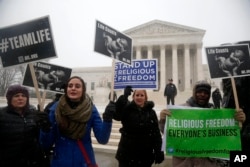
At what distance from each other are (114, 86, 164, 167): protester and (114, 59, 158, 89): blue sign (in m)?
1.18

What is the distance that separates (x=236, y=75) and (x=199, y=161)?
1192mm

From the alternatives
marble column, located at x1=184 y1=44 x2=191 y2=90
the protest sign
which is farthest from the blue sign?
marble column, located at x1=184 y1=44 x2=191 y2=90

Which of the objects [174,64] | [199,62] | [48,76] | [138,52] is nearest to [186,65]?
[174,64]

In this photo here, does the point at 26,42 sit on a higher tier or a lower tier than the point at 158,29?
lower

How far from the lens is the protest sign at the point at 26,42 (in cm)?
362

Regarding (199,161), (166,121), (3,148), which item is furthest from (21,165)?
(199,161)

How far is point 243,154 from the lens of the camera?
327cm

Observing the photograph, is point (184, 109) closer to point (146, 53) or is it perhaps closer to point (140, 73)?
point (140, 73)

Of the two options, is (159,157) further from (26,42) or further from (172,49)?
(172,49)

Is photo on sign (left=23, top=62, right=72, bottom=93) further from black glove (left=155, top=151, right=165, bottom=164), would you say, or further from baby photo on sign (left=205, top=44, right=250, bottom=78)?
baby photo on sign (left=205, top=44, right=250, bottom=78)

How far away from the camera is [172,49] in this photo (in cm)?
4891

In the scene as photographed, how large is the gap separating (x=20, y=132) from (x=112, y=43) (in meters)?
1.97

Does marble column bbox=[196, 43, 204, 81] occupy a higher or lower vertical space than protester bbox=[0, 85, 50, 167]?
higher

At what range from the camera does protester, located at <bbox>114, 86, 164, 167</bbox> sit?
3811mm
